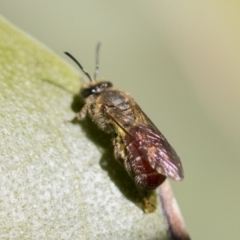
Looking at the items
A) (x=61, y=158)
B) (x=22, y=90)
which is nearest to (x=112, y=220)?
(x=61, y=158)

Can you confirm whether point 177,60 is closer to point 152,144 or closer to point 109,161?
point 152,144

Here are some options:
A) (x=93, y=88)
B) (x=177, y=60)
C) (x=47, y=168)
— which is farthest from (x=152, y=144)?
(x=177, y=60)

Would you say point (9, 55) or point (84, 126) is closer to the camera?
point (9, 55)

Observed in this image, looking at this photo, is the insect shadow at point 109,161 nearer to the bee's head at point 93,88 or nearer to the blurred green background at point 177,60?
the bee's head at point 93,88

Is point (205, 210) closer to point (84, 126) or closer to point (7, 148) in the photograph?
point (84, 126)

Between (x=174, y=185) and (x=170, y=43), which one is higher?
(x=170, y=43)

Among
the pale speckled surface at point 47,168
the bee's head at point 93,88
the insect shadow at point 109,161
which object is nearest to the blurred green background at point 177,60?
the bee's head at point 93,88

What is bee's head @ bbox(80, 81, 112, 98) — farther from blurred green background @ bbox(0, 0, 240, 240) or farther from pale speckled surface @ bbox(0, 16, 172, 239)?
blurred green background @ bbox(0, 0, 240, 240)
